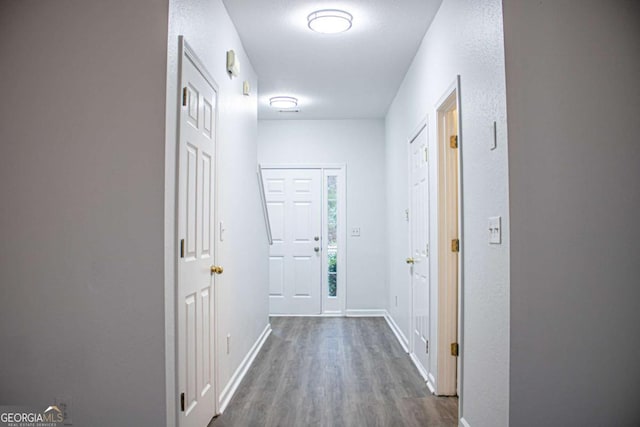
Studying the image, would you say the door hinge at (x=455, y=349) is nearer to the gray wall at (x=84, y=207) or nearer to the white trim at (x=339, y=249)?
the gray wall at (x=84, y=207)

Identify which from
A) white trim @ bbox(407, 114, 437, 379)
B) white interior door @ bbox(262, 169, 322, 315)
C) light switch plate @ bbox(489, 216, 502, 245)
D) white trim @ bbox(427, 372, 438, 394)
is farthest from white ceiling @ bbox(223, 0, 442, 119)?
white trim @ bbox(427, 372, 438, 394)

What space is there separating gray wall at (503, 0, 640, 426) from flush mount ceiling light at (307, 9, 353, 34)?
1.48m

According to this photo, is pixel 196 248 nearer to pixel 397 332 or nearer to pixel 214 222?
pixel 214 222

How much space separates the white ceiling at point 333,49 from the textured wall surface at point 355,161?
2.24 feet

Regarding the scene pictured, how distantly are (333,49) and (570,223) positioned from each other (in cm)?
262

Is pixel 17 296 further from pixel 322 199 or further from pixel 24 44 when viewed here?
pixel 322 199

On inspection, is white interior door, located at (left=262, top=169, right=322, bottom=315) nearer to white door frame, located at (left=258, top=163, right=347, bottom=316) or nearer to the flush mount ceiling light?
white door frame, located at (left=258, top=163, right=347, bottom=316)

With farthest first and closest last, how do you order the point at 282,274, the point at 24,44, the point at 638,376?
the point at 282,274
the point at 24,44
the point at 638,376

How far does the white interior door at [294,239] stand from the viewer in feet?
21.2

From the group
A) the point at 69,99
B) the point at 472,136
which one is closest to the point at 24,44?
the point at 69,99

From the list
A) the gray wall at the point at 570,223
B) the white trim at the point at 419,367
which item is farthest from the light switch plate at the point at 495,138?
the white trim at the point at 419,367

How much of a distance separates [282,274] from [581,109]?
4949 mm

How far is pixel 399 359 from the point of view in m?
4.26

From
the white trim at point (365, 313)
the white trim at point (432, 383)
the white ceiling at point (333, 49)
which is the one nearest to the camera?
the white ceiling at point (333, 49)
